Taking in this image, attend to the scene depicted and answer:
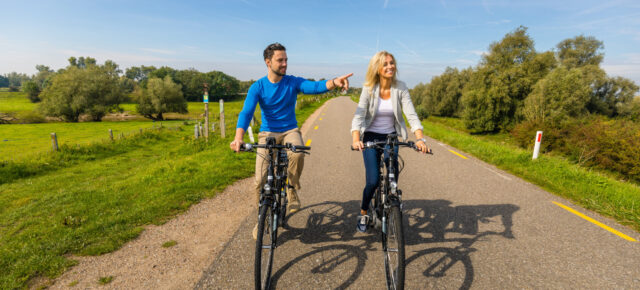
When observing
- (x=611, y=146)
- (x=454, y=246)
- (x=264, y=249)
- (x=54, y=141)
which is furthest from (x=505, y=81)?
(x=54, y=141)

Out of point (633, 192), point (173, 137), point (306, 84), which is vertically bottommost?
point (173, 137)

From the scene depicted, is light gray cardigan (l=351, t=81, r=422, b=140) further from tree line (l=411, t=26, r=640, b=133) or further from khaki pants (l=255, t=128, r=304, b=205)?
tree line (l=411, t=26, r=640, b=133)

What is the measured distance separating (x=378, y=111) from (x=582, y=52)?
53.3 m

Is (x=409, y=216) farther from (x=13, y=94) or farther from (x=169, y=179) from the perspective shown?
(x=13, y=94)

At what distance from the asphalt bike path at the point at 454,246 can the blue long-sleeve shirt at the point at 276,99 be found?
4.77 ft

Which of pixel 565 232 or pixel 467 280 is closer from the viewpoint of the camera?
pixel 467 280

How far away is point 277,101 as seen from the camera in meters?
3.41

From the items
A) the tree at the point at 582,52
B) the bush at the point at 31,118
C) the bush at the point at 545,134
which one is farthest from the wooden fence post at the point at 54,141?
the tree at the point at 582,52

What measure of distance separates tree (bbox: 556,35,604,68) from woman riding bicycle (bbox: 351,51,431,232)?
161 feet

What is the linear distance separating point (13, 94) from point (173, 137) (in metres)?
102

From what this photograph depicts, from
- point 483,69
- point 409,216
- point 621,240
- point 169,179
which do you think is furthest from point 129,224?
point 483,69

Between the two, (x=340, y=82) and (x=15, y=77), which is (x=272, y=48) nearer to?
(x=340, y=82)

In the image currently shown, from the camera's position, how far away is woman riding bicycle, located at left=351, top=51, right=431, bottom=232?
3113 mm

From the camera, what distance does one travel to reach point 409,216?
4.26 m
